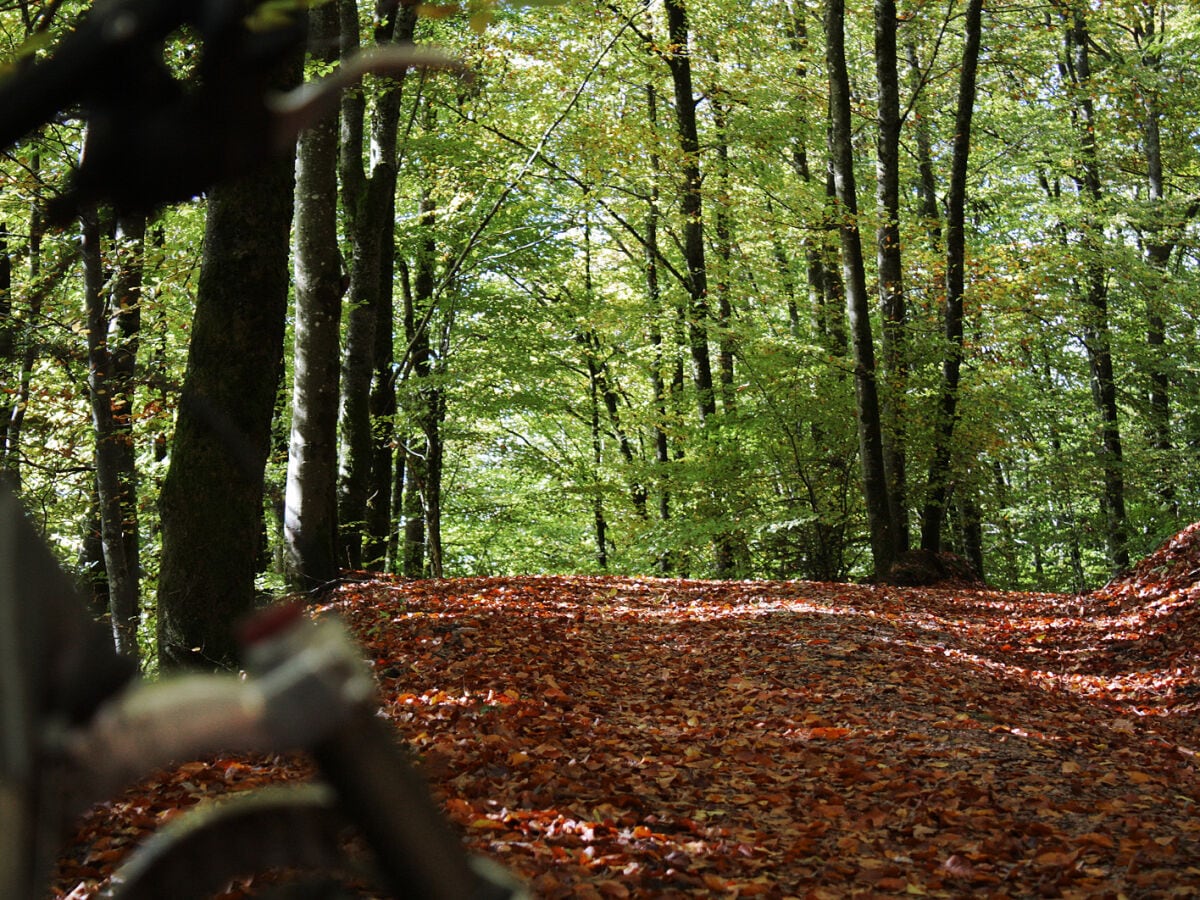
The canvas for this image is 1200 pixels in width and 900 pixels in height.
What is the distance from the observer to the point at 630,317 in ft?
53.0

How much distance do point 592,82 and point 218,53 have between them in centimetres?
1570

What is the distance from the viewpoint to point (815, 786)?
5.32 meters

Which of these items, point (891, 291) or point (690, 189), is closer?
point (891, 291)

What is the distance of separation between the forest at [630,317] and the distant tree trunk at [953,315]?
5 cm

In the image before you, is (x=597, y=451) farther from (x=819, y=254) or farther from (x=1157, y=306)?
(x=1157, y=306)

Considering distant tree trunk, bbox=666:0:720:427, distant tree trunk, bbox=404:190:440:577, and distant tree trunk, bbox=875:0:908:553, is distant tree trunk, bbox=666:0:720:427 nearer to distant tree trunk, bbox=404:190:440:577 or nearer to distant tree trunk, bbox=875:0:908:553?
distant tree trunk, bbox=875:0:908:553

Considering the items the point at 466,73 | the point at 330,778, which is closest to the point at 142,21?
the point at 466,73

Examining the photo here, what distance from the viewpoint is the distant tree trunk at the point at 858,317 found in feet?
44.1

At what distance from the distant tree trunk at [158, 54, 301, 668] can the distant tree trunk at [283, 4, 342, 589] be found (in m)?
2.13

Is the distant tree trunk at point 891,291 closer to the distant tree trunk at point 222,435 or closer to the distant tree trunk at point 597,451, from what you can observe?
the distant tree trunk at point 597,451

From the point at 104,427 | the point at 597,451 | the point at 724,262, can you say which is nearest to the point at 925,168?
the point at 724,262

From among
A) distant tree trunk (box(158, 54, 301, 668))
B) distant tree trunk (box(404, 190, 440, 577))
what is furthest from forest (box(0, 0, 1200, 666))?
distant tree trunk (box(404, 190, 440, 577))

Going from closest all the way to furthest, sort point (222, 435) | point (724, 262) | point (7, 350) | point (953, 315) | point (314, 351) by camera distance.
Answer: point (222, 435) < point (314, 351) < point (7, 350) < point (953, 315) < point (724, 262)

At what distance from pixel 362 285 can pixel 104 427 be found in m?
3.29
